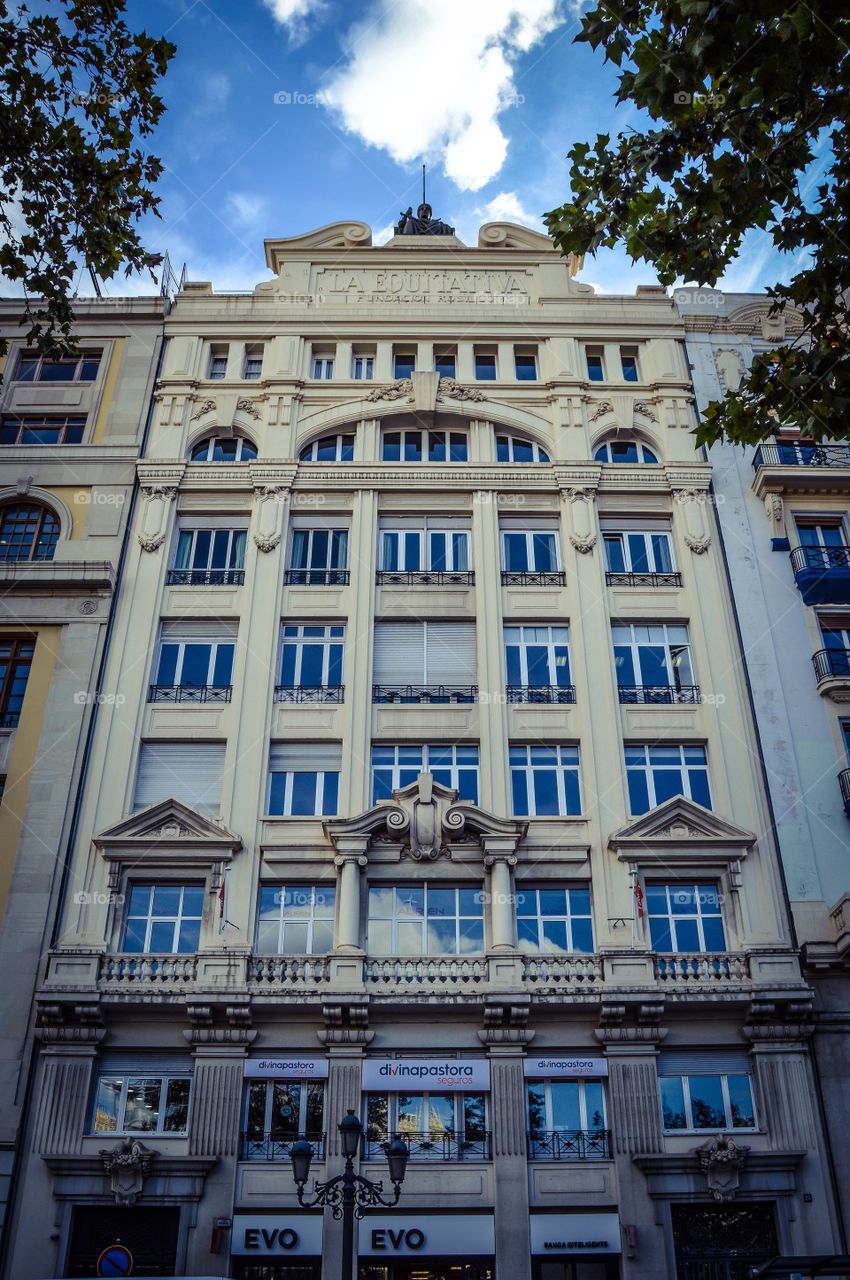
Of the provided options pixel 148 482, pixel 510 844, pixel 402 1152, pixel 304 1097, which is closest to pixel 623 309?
pixel 148 482

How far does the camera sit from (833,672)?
2942cm

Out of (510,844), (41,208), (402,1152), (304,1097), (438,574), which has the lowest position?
(402,1152)

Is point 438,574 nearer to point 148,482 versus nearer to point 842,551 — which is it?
point 148,482

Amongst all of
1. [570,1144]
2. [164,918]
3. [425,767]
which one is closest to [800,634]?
[425,767]

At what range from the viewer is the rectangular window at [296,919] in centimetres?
2641

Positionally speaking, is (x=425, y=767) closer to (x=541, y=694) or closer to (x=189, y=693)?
(x=541, y=694)

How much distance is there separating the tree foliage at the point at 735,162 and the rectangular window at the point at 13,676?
766 inches

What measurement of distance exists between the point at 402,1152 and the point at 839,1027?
12.9 m

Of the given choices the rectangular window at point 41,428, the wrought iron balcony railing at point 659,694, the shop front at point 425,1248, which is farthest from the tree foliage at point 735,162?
the rectangular window at point 41,428

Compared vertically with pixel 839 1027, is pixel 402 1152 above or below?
below

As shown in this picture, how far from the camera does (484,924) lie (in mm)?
26641

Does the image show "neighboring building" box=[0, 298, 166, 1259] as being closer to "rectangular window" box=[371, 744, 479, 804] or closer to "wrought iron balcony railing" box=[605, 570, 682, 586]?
"rectangular window" box=[371, 744, 479, 804]

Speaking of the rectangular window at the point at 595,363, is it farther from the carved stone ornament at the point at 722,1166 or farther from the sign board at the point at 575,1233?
the sign board at the point at 575,1233

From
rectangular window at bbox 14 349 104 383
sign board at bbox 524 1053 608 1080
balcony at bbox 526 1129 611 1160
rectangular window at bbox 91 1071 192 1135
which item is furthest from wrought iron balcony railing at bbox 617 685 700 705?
rectangular window at bbox 14 349 104 383
